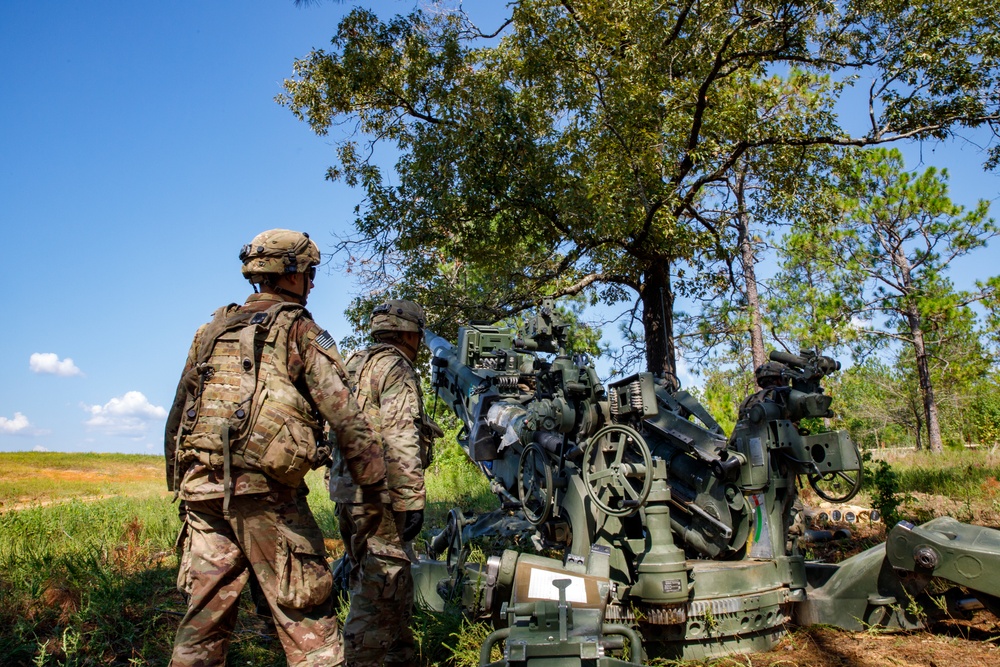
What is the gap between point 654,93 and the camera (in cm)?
894

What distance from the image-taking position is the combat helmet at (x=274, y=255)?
3.34m

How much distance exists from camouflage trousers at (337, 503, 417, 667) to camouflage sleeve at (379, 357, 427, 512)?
26cm

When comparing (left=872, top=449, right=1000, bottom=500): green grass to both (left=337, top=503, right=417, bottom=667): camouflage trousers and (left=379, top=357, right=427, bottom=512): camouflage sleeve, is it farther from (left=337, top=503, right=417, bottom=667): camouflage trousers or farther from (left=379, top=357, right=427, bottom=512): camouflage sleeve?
(left=337, top=503, right=417, bottom=667): camouflage trousers

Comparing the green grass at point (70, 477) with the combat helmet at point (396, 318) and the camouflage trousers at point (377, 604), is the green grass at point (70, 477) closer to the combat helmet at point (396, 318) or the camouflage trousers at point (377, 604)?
the combat helmet at point (396, 318)

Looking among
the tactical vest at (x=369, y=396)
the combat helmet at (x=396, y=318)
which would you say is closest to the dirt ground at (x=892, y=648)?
the tactical vest at (x=369, y=396)

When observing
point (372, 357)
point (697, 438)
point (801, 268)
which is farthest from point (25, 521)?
point (801, 268)

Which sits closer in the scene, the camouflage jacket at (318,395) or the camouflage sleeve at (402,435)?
the camouflage jacket at (318,395)

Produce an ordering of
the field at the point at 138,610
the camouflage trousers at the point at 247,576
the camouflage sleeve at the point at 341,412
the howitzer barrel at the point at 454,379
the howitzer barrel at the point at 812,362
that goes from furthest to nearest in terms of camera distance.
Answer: the howitzer barrel at the point at 454,379 < the howitzer barrel at the point at 812,362 < the field at the point at 138,610 < the camouflage sleeve at the point at 341,412 < the camouflage trousers at the point at 247,576

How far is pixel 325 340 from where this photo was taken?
3311 mm

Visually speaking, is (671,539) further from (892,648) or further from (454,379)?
(454,379)

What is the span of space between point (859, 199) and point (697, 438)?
48.1ft

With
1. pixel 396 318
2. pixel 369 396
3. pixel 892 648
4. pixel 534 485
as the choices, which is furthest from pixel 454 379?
pixel 892 648

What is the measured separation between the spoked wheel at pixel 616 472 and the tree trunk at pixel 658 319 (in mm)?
5443

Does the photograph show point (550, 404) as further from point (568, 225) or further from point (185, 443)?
point (568, 225)
